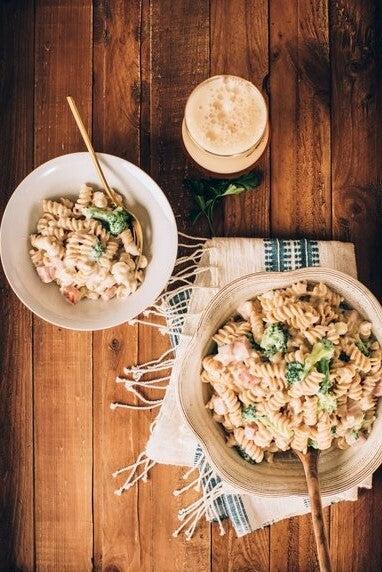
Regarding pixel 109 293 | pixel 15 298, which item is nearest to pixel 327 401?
pixel 109 293

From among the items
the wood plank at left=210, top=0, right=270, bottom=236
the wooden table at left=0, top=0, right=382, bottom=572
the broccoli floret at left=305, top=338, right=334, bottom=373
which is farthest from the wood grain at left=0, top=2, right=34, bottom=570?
the broccoli floret at left=305, top=338, right=334, bottom=373

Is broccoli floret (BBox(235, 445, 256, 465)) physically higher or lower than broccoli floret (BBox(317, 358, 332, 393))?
lower

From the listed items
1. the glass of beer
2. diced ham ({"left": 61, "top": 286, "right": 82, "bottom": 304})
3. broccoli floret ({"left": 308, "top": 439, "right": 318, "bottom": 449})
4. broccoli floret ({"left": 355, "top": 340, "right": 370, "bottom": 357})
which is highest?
the glass of beer

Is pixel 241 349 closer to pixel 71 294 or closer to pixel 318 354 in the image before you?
pixel 318 354

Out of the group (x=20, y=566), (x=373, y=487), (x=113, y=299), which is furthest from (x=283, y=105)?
(x=20, y=566)

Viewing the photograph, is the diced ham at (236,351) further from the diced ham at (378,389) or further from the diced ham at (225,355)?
the diced ham at (378,389)

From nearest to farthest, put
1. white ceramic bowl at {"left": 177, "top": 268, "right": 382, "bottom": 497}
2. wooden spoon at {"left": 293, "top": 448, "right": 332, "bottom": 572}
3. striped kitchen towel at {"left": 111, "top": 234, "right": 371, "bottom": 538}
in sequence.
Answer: wooden spoon at {"left": 293, "top": 448, "right": 332, "bottom": 572}, white ceramic bowl at {"left": 177, "top": 268, "right": 382, "bottom": 497}, striped kitchen towel at {"left": 111, "top": 234, "right": 371, "bottom": 538}

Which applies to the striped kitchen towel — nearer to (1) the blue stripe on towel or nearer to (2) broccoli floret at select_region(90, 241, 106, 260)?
(1) the blue stripe on towel

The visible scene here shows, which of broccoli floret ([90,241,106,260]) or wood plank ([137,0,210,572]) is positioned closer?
broccoli floret ([90,241,106,260])
